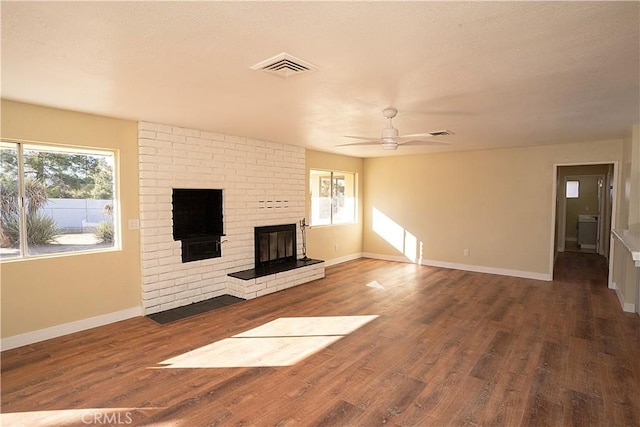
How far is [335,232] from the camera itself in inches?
289

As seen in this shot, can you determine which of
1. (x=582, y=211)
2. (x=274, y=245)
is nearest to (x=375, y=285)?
(x=274, y=245)

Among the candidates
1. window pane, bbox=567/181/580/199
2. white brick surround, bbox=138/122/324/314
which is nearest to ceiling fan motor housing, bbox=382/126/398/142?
white brick surround, bbox=138/122/324/314

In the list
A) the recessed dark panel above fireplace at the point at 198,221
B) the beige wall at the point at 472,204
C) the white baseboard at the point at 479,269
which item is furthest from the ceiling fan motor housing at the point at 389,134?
the white baseboard at the point at 479,269

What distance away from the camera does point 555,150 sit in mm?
5840

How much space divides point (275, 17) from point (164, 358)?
117 inches

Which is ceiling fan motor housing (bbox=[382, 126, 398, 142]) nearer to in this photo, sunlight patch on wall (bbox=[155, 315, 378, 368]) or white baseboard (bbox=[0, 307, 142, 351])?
sunlight patch on wall (bbox=[155, 315, 378, 368])

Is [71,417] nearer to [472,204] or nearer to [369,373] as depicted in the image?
[369,373]

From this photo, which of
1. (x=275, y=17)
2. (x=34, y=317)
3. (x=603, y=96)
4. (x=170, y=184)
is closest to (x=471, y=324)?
(x=603, y=96)

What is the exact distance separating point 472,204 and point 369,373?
4896 mm

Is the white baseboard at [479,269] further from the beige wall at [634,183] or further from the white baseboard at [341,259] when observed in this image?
the beige wall at [634,183]

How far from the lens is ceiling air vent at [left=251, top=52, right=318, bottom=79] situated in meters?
2.21

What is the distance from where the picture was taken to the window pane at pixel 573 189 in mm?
9516

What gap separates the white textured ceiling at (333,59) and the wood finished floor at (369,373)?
2.40m

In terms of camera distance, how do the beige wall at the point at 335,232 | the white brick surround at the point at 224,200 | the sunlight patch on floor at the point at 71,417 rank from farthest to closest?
the beige wall at the point at 335,232 → the white brick surround at the point at 224,200 → the sunlight patch on floor at the point at 71,417
